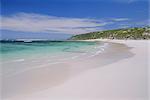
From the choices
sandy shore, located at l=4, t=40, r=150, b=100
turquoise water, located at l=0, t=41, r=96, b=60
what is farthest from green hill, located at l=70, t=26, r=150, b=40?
sandy shore, located at l=4, t=40, r=150, b=100

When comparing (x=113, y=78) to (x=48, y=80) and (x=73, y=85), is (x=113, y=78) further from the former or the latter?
(x=48, y=80)

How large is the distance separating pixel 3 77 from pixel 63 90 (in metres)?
1.32

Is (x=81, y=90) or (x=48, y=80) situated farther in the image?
(x=48, y=80)

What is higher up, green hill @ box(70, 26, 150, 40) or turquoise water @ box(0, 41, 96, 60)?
green hill @ box(70, 26, 150, 40)

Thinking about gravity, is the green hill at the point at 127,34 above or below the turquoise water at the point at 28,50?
above

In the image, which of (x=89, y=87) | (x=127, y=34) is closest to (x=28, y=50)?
(x=89, y=87)

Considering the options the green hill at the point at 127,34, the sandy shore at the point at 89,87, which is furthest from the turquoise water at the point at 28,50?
the green hill at the point at 127,34

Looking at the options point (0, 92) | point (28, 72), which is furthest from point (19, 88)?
point (28, 72)

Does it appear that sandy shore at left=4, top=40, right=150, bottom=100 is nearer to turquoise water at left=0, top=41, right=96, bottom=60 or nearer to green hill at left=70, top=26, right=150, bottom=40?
turquoise water at left=0, top=41, right=96, bottom=60

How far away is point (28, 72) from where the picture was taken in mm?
4438

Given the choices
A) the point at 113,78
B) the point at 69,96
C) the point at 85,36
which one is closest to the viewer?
the point at 69,96

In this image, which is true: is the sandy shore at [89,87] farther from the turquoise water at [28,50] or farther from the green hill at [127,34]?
the green hill at [127,34]

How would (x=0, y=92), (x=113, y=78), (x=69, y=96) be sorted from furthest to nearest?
(x=113, y=78) → (x=0, y=92) → (x=69, y=96)

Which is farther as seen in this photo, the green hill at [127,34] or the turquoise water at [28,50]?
the green hill at [127,34]
